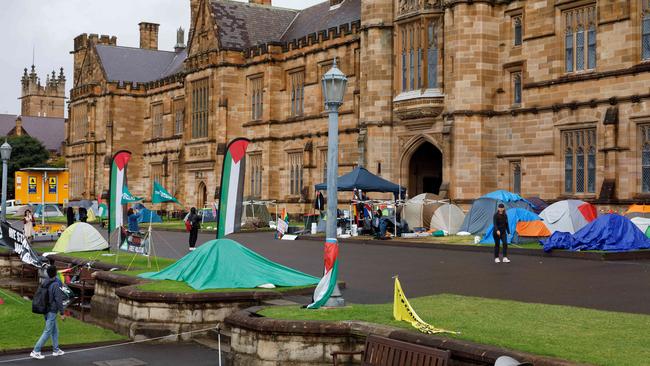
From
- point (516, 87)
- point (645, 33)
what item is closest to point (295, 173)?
point (516, 87)

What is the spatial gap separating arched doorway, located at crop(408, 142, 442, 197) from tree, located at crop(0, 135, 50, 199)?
64.8 metres

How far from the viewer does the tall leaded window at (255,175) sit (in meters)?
56.9

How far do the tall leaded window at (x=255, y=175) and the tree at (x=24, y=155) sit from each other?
4875cm

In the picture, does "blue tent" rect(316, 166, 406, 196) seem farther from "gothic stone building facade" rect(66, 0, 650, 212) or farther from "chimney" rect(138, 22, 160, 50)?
"chimney" rect(138, 22, 160, 50)

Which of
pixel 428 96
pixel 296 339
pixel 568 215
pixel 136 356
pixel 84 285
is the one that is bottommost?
pixel 136 356

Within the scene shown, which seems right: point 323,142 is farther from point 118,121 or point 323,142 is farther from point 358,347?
point 358,347

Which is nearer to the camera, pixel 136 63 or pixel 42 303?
pixel 42 303

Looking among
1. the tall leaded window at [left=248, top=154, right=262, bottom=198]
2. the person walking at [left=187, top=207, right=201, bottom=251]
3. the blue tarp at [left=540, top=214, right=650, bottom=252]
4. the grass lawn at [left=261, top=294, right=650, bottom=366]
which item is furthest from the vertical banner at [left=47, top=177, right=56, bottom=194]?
the grass lawn at [left=261, top=294, right=650, bottom=366]

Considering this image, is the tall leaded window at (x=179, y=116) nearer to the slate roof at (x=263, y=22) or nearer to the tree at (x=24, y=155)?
the slate roof at (x=263, y=22)

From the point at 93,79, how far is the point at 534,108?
50.6 metres

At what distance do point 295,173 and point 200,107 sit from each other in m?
10.5

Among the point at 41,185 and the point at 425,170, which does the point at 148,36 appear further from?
the point at 425,170

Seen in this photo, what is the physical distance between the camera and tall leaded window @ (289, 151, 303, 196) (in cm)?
5384

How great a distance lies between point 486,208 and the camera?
113 feet
